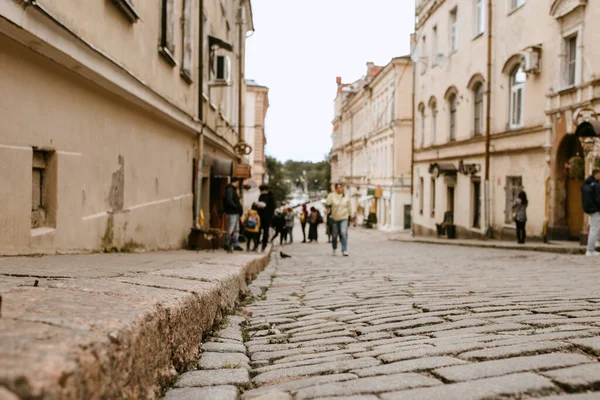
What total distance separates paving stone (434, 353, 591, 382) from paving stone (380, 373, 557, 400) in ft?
0.35

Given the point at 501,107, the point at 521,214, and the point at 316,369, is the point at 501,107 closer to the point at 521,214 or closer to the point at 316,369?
the point at 521,214

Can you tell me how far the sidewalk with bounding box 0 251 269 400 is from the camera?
1.76 m

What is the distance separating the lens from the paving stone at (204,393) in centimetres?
290

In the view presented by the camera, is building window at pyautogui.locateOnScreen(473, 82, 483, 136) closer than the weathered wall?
No

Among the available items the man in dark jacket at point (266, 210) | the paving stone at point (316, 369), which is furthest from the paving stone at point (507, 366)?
the man in dark jacket at point (266, 210)

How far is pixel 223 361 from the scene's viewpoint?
3.65m

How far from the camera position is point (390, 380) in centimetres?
303

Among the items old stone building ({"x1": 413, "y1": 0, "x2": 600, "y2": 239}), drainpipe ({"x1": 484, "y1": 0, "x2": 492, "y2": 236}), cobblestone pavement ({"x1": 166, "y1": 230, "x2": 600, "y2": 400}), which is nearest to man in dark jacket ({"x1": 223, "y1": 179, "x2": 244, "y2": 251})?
cobblestone pavement ({"x1": 166, "y1": 230, "x2": 600, "y2": 400})

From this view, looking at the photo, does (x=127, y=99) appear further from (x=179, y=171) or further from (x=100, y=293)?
(x=100, y=293)

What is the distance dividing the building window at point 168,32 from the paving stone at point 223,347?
7.02 metres

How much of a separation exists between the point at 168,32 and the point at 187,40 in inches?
68.0

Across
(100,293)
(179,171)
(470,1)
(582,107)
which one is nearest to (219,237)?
(179,171)

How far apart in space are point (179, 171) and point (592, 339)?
9.77 meters

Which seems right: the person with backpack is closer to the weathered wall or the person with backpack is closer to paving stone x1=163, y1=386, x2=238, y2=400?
the weathered wall
